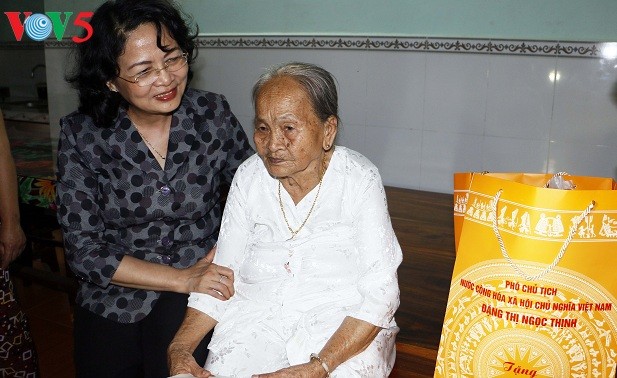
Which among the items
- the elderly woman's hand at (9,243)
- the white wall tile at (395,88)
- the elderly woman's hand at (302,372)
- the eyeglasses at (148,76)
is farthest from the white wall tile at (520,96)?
the elderly woman's hand at (9,243)

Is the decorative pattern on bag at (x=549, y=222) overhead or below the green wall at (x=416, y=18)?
below

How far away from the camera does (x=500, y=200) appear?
46.6 inches

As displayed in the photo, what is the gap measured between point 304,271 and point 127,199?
580 millimetres

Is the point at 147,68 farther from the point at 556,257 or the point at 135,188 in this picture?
the point at 556,257

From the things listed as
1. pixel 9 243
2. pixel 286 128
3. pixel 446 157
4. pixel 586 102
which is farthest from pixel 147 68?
pixel 586 102

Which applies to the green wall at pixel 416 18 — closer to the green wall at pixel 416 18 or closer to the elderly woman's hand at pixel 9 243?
the green wall at pixel 416 18

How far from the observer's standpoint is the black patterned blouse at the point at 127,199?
1605 mm

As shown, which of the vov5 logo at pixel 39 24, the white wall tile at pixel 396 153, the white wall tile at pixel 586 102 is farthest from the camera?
the vov5 logo at pixel 39 24

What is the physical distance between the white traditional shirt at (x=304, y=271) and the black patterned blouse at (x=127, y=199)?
22cm

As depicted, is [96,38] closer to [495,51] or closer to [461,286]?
[461,286]

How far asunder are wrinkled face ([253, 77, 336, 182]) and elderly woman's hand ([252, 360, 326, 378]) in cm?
46

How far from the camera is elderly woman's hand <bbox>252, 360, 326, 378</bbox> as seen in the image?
4.11 feet

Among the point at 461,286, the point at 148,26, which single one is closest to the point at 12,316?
the point at 148,26

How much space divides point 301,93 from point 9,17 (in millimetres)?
4424
